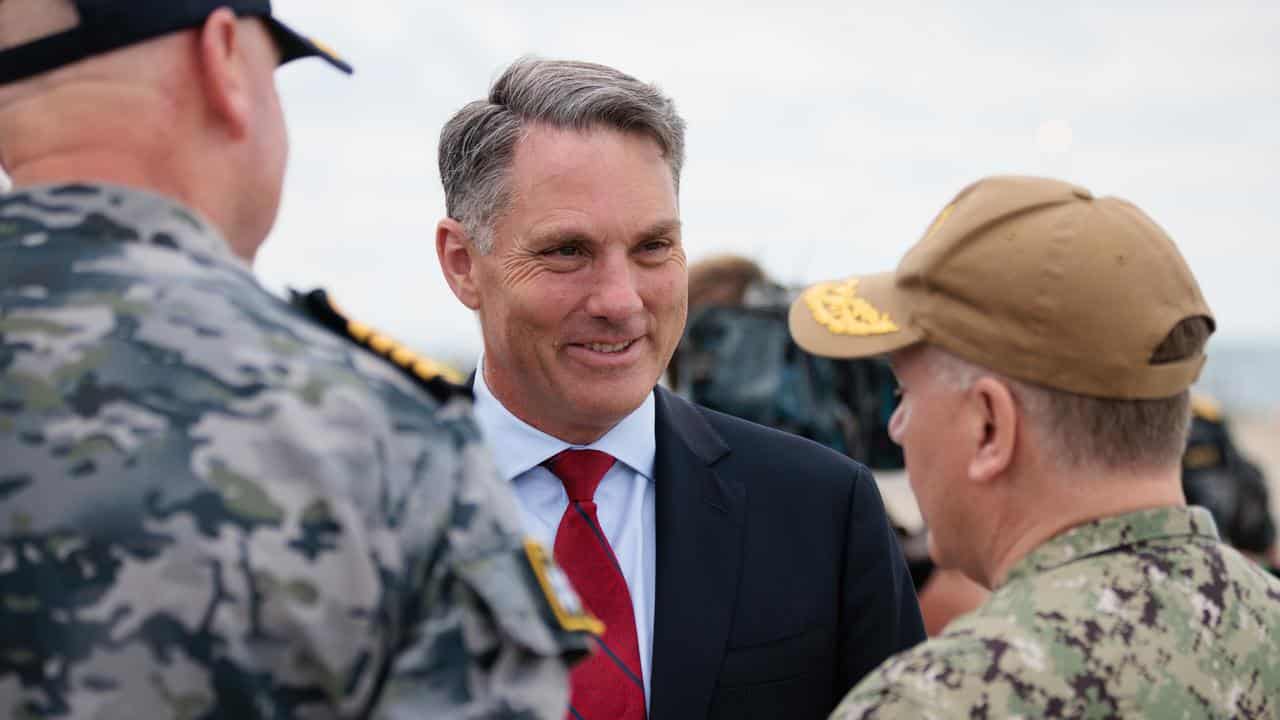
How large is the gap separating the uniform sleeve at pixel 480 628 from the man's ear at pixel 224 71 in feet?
1.69

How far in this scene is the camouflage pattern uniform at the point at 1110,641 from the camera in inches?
62.2

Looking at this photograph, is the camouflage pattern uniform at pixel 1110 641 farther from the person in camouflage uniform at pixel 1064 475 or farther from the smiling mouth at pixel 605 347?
the smiling mouth at pixel 605 347

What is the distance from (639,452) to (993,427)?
1.08 metres

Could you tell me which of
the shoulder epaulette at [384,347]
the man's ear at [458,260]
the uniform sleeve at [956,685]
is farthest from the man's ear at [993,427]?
the man's ear at [458,260]

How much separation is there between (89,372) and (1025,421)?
4.19 feet

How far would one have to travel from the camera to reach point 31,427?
1.33m

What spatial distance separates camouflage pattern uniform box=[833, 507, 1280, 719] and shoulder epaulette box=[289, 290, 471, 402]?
27.1 inches

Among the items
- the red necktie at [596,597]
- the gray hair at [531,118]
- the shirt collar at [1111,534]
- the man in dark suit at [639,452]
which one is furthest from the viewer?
the gray hair at [531,118]

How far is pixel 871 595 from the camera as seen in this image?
8.71 ft

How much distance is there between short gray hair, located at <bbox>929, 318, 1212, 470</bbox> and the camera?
1.78 m

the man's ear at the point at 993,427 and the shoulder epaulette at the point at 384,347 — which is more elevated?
the shoulder epaulette at the point at 384,347

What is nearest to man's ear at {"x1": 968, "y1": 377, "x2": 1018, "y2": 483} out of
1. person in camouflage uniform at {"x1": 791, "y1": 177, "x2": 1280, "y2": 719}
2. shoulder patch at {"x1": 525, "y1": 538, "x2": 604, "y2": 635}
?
person in camouflage uniform at {"x1": 791, "y1": 177, "x2": 1280, "y2": 719}

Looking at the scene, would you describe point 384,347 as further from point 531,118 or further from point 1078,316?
point 531,118

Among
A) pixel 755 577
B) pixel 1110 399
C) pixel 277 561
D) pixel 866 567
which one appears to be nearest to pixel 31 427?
pixel 277 561
